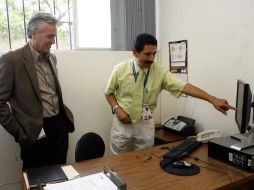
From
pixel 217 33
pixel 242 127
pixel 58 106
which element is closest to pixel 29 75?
pixel 58 106

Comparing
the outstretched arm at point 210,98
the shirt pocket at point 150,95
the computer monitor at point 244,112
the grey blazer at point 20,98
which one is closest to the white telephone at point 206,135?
the outstretched arm at point 210,98

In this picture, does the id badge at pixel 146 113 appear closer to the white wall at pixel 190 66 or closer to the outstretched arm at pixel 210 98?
the outstretched arm at pixel 210 98

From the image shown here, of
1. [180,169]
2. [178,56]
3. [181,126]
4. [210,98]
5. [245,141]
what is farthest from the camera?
[178,56]

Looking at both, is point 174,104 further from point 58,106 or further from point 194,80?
point 58,106

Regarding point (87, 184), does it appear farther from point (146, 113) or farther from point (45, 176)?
point (146, 113)

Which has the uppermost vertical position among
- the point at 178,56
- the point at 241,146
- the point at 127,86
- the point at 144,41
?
the point at 144,41

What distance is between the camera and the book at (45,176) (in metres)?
1.37

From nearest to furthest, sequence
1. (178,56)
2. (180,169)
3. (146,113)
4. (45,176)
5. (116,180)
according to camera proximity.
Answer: (116,180), (45,176), (180,169), (146,113), (178,56)

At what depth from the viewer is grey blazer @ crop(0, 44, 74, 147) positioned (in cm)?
179

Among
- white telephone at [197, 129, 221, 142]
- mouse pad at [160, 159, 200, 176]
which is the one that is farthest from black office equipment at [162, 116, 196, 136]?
mouse pad at [160, 159, 200, 176]

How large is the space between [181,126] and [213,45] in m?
0.87

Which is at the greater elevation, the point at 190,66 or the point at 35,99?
the point at 190,66

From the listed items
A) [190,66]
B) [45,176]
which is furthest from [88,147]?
[190,66]

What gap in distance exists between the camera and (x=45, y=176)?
4.74 ft
